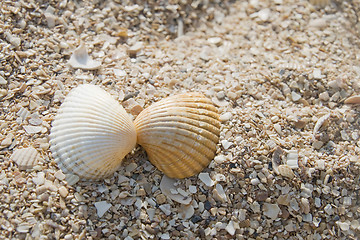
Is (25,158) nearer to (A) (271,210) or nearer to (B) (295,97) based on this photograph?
(A) (271,210)

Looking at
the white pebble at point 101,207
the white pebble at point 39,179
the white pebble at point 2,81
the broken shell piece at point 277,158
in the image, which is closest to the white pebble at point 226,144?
the broken shell piece at point 277,158

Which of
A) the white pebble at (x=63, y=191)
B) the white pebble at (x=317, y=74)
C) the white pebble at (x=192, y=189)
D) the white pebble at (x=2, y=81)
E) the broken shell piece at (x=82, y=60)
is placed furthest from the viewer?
the white pebble at (x=317, y=74)

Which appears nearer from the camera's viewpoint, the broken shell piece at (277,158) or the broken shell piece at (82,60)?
the broken shell piece at (277,158)

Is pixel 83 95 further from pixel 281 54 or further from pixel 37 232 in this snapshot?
pixel 281 54

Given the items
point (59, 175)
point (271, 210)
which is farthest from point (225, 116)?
point (59, 175)

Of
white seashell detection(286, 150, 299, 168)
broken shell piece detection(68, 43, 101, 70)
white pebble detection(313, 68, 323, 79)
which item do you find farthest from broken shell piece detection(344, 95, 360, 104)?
broken shell piece detection(68, 43, 101, 70)

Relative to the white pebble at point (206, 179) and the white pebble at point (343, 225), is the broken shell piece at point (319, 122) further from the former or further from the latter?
the white pebble at point (206, 179)

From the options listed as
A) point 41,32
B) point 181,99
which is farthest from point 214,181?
point 41,32
